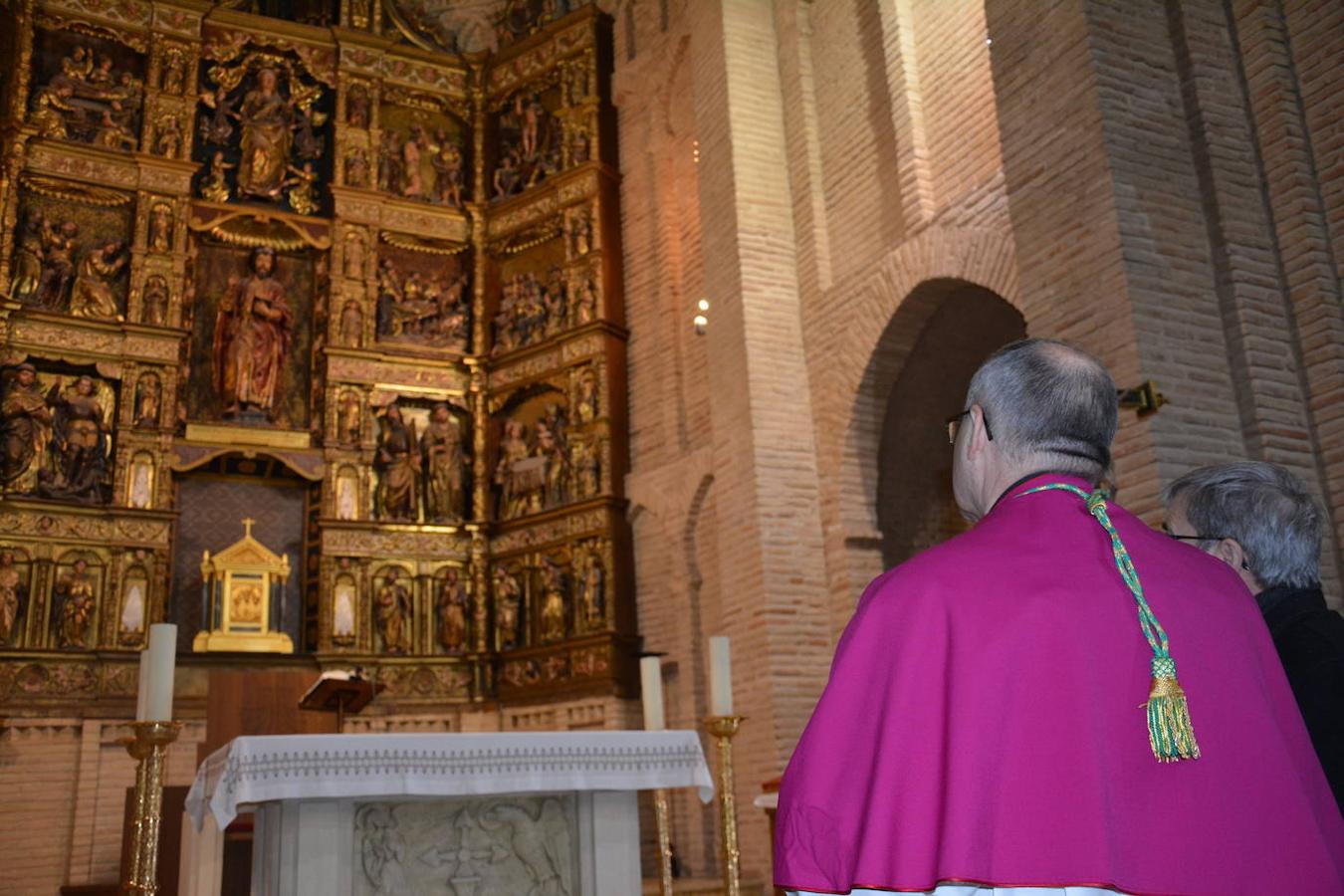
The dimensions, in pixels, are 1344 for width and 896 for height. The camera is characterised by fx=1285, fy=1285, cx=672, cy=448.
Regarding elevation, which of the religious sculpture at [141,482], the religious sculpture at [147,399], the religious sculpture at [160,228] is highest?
the religious sculpture at [160,228]

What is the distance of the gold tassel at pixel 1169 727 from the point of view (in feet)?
6.27

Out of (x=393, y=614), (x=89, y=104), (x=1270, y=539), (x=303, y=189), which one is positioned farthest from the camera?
(x=303, y=189)

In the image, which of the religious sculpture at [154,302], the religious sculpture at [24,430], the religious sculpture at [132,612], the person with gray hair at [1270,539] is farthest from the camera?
the religious sculpture at [154,302]

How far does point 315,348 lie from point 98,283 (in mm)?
2338

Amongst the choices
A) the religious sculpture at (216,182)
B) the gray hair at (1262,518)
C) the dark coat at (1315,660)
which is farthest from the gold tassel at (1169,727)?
the religious sculpture at (216,182)

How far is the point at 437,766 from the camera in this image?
5.44 meters

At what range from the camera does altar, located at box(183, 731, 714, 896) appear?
5.23 metres

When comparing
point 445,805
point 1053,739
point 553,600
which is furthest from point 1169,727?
point 553,600

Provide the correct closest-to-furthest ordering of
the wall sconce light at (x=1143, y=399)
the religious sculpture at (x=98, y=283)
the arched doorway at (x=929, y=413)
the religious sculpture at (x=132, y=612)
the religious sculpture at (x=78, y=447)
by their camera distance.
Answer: the wall sconce light at (x=1143, y=399)
the arched doorway at (x=929, y=413)
the religious sculpture at (x=132, y=612)
the religious sculpture at (x=78, y=447)
the religious sculpture at (x=98, y=283)

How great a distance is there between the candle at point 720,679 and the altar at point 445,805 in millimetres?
242

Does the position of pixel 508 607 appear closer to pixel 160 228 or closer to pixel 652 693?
pixel 160 228

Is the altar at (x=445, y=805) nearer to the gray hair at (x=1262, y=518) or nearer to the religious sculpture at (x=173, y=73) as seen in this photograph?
the gray hair at (x=1262, y=518)

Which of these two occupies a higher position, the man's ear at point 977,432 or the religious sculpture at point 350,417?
the religious sculpture at point 350,417

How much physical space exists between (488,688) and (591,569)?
5.87ft
